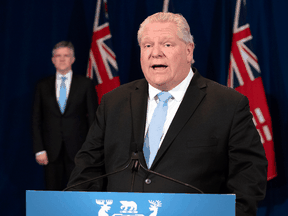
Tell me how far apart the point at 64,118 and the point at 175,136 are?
2033 mm

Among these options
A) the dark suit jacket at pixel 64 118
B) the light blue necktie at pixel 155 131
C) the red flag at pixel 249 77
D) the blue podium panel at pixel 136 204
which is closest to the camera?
the blue podium panel at pixel 136 204

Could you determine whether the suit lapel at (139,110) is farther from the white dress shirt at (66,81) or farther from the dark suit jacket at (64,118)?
the white dress shirt at (66,81)

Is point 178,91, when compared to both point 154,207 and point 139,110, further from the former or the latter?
point 154,207

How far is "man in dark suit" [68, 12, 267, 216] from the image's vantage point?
1.06 metres

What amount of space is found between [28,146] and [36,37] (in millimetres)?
1166

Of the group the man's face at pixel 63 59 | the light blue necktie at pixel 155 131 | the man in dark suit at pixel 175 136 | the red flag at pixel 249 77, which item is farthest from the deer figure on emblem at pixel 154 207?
the man's face at pixel 63 59

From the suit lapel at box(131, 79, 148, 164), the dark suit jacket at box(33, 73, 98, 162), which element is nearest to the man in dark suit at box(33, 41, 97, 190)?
the dark suit jacket at box(33, 73, 98, 162)

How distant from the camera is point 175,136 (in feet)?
3.63

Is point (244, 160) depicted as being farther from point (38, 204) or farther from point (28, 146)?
point (28, 146)

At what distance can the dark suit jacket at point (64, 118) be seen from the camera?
116 inches

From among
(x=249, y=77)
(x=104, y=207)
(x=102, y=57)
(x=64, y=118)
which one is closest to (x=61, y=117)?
(x=64, y=118)

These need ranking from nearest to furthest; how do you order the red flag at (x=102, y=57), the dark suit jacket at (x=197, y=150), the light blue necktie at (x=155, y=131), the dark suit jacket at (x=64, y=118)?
the dark suit jacket at (x=197, y=150)
the light blue necktie at (x=155, y=131)
the dark suit jacket at (x=64, y=118)
the red flag at (x=102, y=57)

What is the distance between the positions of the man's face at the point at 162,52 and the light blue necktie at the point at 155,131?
8 centimetres

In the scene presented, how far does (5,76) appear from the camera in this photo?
137 inches
